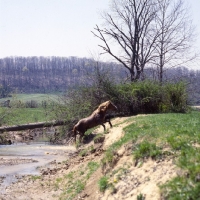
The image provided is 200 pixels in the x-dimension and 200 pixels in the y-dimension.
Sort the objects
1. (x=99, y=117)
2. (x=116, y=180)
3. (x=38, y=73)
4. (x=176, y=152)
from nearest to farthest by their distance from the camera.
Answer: (x=176, y=152)
(x=116, y=180)
(x=99, y=117)
(x=38, y=73)

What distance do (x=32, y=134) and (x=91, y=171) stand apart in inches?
780

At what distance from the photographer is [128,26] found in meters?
37.7

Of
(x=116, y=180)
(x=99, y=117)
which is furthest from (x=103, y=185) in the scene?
(x=99, y=117)

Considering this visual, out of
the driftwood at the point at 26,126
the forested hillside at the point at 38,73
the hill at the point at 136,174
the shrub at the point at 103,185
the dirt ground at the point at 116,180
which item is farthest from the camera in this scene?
the forested hillside at the point at 38,73

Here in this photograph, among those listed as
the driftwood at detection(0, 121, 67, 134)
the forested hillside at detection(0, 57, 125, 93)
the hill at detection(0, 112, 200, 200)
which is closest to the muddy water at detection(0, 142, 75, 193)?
the hill at detection(0, 112, 200, 200)

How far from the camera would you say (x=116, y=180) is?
9930 mm

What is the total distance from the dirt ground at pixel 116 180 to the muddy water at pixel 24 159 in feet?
2.01

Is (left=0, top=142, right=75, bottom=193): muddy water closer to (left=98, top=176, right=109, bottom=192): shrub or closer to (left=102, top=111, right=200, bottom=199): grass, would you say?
(left=98, top=176, right=109, bottom=192): shrub

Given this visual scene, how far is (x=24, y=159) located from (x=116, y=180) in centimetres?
981

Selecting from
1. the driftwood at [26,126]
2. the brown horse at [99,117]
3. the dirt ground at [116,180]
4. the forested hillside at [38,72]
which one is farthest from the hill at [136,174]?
the forested hillside at [38,72]

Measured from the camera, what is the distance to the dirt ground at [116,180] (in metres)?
8.52

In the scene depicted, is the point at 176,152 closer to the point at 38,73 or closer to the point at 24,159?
the point at 24,159

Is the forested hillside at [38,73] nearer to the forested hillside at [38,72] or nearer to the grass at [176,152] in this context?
the forested hillside at [38,72]

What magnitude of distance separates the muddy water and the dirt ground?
0.61 m
